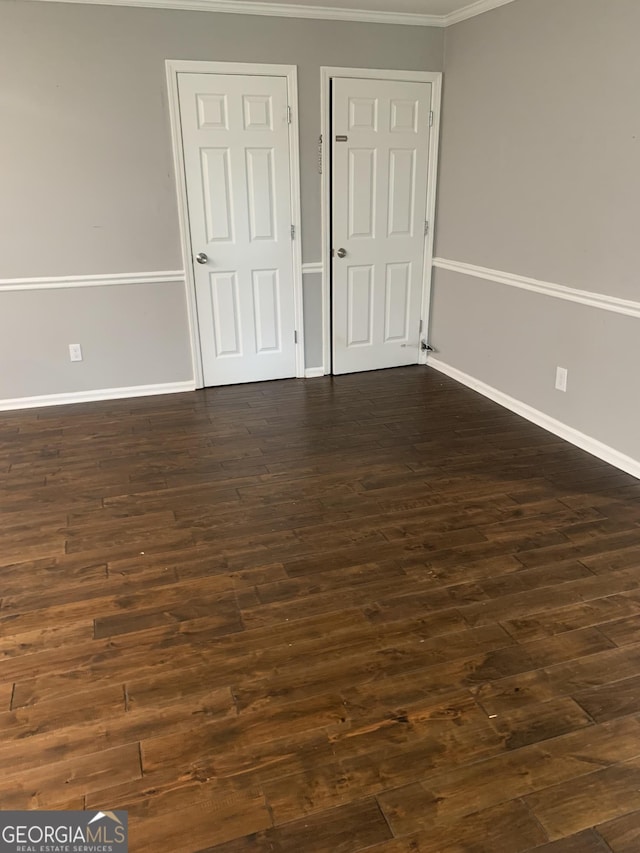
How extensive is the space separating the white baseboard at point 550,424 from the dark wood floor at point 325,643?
0.08 m

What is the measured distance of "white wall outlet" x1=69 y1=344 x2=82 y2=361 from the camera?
13.8 feet

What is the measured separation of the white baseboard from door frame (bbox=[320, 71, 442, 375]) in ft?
1.87

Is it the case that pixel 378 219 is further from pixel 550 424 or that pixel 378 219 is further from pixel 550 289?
pixel 550 424

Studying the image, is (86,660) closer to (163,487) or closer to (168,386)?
(163,487)

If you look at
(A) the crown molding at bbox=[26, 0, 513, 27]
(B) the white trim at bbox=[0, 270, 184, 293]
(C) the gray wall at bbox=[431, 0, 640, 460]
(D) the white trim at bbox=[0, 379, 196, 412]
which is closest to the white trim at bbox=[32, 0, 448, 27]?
(A) the crown molding at bbox=[26, 0, 513, 27]

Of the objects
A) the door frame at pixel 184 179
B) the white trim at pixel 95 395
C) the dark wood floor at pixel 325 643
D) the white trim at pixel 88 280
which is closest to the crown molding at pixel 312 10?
the door frame at pixel 184 179

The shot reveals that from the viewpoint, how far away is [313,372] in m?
4.81

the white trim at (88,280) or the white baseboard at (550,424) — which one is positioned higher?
the white trim at (88,280)

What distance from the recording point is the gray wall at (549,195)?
10.0ft

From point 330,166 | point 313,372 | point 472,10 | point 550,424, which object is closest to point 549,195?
point 550,424

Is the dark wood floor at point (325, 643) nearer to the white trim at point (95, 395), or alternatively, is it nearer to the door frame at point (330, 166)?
the white trim at point (95, 395)

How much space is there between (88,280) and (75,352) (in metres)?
0.50

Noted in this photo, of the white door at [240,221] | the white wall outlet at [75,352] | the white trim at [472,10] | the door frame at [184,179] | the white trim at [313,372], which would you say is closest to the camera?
the white trim at [472,10]

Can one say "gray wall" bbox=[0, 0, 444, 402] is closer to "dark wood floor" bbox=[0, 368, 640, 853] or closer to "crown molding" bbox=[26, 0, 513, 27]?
"crown molding" bbox=[26, 0, 513, 27]
